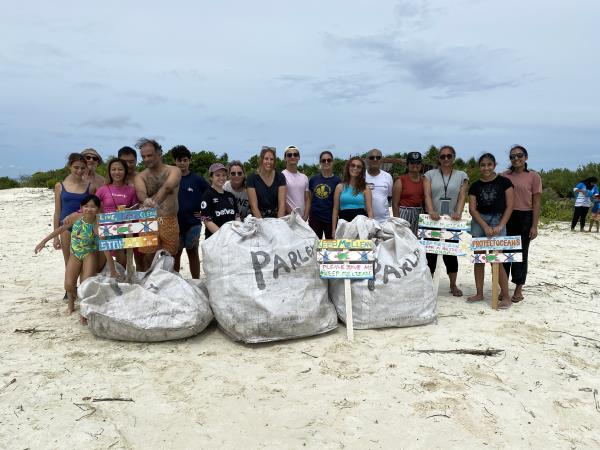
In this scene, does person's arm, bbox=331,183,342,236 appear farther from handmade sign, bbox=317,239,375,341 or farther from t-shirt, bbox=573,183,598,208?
t-shirt, bbox=573,183,598,208

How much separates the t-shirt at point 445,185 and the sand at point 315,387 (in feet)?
3.37

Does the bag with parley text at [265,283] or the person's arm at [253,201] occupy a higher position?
the person's arm at [253,201]

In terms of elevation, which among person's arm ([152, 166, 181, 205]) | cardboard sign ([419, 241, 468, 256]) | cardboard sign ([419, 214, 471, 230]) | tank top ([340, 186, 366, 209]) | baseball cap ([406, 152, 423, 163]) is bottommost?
cardboard sign ([419, 241, 468, 256])

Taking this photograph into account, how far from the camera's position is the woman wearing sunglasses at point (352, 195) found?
13.6 feet

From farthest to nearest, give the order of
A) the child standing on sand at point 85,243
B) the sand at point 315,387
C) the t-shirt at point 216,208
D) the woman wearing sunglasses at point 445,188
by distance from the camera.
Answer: the woman wearing sunglasses at point 445,188
the t-shirt at point 216,208
the child standing on sand at point 85,243
the sand at point 315,387

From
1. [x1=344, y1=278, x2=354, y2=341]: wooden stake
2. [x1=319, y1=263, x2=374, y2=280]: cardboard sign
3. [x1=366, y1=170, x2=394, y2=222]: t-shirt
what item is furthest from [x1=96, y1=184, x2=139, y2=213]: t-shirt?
[x1=366, y1=170, x2=394, y2=222]: t-shirt

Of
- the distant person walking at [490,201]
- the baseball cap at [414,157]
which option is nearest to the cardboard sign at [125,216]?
the baseball cap at [414,157]

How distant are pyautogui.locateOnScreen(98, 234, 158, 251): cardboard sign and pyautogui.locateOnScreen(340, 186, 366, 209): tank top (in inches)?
69.5

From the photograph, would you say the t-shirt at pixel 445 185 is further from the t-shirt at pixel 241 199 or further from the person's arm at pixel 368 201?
the t-shirt at pixel 241 199

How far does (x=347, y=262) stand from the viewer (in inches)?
139

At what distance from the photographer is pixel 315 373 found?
115 inches

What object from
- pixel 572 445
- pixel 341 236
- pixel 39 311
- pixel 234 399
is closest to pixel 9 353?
pixel 39 311

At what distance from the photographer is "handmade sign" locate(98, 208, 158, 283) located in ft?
11.3

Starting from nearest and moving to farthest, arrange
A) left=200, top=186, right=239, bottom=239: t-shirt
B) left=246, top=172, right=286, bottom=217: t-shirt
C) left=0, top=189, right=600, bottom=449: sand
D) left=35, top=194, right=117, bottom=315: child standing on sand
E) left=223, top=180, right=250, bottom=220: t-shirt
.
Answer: left=0, top=189, right=600, bottom=449: sand < left=35, top=194, right=117, bottom=315: child standing on sand < left=200, top=186, right=239, bottom=239: t-shirt < left=246, top=172, right=286, bottom=217: t-shirt < left=223, top=180, right=250, bottom=220: t-shirt
